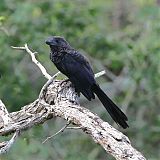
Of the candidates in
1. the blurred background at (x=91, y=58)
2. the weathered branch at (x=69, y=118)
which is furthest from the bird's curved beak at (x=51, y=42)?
the blurred background at (x=91, y=58)

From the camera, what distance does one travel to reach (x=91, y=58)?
6570mm

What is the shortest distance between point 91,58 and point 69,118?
3.62m

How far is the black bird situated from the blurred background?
83 centimetres

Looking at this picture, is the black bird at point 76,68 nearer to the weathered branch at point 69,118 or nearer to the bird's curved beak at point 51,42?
the bird's curved beak at point 51,42

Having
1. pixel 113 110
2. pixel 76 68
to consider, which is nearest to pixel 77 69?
pixel 76 68

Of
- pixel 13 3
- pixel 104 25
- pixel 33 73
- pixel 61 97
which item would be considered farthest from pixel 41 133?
pixel 104 25

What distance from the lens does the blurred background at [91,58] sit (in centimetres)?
559

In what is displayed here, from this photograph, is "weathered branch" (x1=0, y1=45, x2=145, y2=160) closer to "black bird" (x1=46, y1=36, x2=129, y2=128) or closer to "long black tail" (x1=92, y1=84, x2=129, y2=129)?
"black bird" (x1=46, y1=36, x2=129, y2=128)

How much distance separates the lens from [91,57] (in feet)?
21.6

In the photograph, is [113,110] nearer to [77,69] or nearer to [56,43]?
[77,69]

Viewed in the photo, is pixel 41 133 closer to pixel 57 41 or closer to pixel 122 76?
pixel 57 41

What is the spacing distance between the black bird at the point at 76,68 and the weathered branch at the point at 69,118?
17 centimetres

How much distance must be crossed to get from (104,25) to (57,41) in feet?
14.2

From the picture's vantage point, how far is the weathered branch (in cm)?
256
